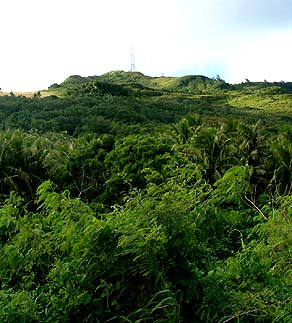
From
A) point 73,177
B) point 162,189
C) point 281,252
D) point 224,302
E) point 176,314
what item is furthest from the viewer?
point 73,177

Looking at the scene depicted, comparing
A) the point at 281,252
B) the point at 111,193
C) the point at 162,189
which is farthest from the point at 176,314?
the point at 111,193

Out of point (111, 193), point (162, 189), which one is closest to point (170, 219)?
point (162, 189)

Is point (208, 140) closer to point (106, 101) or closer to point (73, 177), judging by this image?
point (73, 177)

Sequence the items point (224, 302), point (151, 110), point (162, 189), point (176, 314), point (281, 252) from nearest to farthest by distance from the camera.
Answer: point (176, 314), point (224, 302), point (162, 189), point (281, 252), point (151, 110)

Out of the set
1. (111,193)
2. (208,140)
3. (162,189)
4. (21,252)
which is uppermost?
(162,189)

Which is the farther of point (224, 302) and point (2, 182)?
point (2, 182)

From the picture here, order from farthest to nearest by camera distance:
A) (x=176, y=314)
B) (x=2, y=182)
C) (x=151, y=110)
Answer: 1. (x=151, y=110)
2. (x=2, y=182)
3. (x=176, y=314)

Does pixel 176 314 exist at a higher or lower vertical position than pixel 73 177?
higher

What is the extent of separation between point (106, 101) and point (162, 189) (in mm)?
71990

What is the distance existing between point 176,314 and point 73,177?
24.1m

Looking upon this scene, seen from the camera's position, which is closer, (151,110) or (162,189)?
(162,189)

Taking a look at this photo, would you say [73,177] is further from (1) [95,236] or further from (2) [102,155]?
(1) [95,236]

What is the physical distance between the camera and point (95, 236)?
12.9ft

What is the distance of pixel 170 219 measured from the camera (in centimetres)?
426
